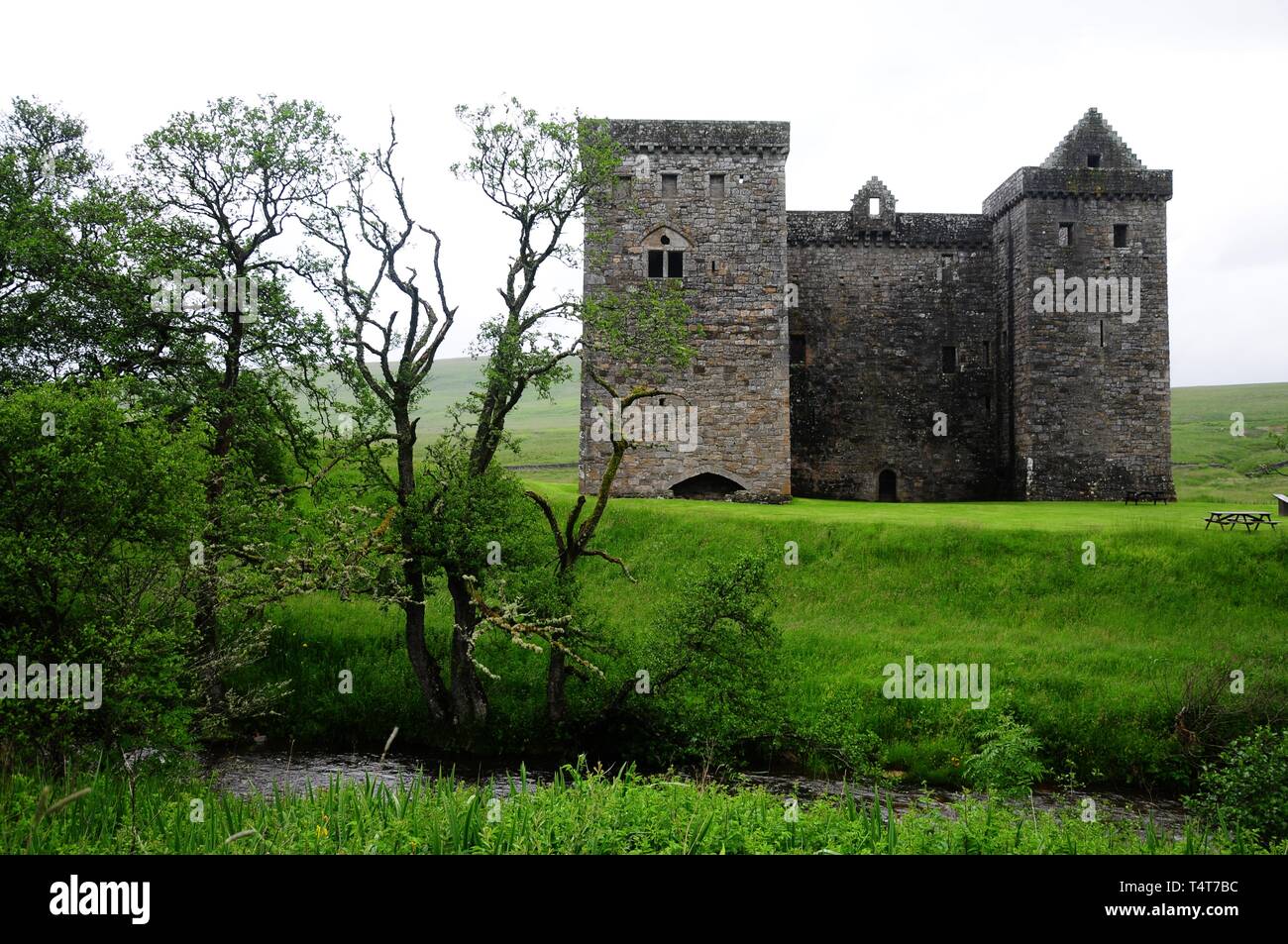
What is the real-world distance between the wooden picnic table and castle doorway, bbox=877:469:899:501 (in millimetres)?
A: 16632

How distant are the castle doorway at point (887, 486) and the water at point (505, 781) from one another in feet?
80.8

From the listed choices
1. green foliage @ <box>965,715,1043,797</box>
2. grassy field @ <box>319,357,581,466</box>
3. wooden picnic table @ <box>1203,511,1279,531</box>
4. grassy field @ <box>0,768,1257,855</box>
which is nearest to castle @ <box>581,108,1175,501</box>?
wooden picnic table @ <box>1203,511,1279,531</box>

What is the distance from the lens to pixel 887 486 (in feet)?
141

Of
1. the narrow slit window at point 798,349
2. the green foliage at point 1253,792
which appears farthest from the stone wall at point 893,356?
the green foliage at point 1253,792

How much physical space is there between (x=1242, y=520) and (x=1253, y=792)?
1452cm

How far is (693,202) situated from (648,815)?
2805 cm

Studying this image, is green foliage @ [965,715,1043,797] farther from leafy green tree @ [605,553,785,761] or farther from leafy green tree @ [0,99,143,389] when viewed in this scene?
leafy green tree @ [0,99,143,389]

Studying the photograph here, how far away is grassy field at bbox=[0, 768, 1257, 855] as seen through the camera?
7539 millimetres

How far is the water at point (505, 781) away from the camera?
16938mm

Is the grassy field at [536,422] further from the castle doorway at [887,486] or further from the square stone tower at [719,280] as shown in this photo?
the square stone tower at [719,280]

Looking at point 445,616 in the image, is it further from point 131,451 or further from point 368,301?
point 131,451

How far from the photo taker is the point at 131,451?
1612 cm

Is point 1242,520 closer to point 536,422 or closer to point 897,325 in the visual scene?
point 897,325

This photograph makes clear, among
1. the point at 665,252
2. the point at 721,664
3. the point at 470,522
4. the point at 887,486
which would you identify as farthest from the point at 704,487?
the point at 721,664
